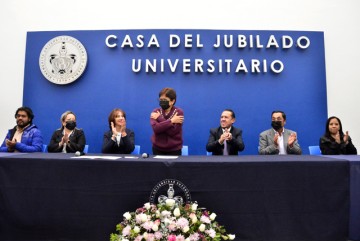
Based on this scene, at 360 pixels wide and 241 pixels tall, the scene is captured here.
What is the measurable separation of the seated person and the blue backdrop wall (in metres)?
0.91

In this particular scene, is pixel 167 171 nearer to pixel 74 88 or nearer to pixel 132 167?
pixel 132 167

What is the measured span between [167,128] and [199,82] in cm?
174

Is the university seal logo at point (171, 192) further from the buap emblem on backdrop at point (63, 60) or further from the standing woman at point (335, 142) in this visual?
the buap emblem on backdrop at point (63, 60)

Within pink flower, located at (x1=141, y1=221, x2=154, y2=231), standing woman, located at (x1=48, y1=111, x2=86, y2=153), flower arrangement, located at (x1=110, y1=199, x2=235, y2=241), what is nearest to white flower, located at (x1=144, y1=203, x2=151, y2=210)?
flower arrangement, located at (x1=110, y1=199, x2=235, y2=241)

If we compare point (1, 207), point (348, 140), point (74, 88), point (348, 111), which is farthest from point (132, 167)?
point (348, 111)

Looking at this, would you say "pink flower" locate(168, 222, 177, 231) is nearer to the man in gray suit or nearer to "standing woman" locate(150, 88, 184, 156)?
"standing woman" locate(150, 88, 184, 156)

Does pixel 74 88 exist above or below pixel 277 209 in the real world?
above

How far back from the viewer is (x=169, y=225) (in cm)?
149

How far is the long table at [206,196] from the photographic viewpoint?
5.71 feet

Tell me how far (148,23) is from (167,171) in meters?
2.82

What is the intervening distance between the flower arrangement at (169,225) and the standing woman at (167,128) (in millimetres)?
763

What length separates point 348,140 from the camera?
9.43 feet

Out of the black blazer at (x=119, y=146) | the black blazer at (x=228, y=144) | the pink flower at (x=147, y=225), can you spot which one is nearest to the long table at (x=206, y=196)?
the pink flower at (x=147, y=225)

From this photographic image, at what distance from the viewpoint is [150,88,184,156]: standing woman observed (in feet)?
7.53
